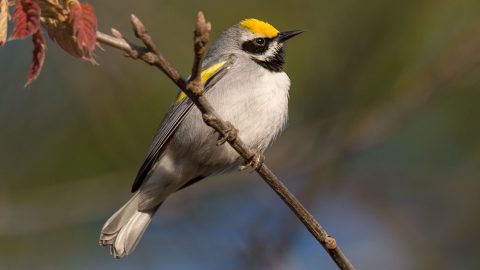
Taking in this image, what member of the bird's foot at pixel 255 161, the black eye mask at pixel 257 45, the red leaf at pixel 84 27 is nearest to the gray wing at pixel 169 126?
the black eye mask at pixel 257 45

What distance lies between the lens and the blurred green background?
5.78m

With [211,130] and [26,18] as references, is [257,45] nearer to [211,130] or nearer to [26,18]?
[211,130]

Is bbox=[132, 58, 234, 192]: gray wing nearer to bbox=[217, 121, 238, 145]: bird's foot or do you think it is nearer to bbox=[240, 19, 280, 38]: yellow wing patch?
bbox=[240, 19, 280, 38]: yellow wing patch

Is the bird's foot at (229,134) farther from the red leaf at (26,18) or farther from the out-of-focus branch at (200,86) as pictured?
the red leaf at (26,18)

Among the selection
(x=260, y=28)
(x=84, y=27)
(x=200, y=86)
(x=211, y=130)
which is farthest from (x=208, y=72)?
(x=84, y=27)

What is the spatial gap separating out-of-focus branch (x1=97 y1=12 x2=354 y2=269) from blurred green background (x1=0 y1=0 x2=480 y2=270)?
6.88ft

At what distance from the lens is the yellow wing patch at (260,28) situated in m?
5.29

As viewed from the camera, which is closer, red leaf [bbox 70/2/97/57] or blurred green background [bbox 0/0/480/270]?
red leaf [bbox 70/2/97/57]

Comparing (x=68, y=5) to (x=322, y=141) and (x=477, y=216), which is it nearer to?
(x=322, y=141)

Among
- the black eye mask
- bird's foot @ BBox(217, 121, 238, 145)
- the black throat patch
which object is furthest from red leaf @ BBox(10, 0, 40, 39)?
the black eye mask

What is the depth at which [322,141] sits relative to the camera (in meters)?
4.98

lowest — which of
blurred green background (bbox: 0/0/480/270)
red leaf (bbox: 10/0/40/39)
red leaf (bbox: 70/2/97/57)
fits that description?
blurred green background (bbox: 0/0/480/270)

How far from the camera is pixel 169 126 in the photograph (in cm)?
466

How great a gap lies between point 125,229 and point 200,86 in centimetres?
242
